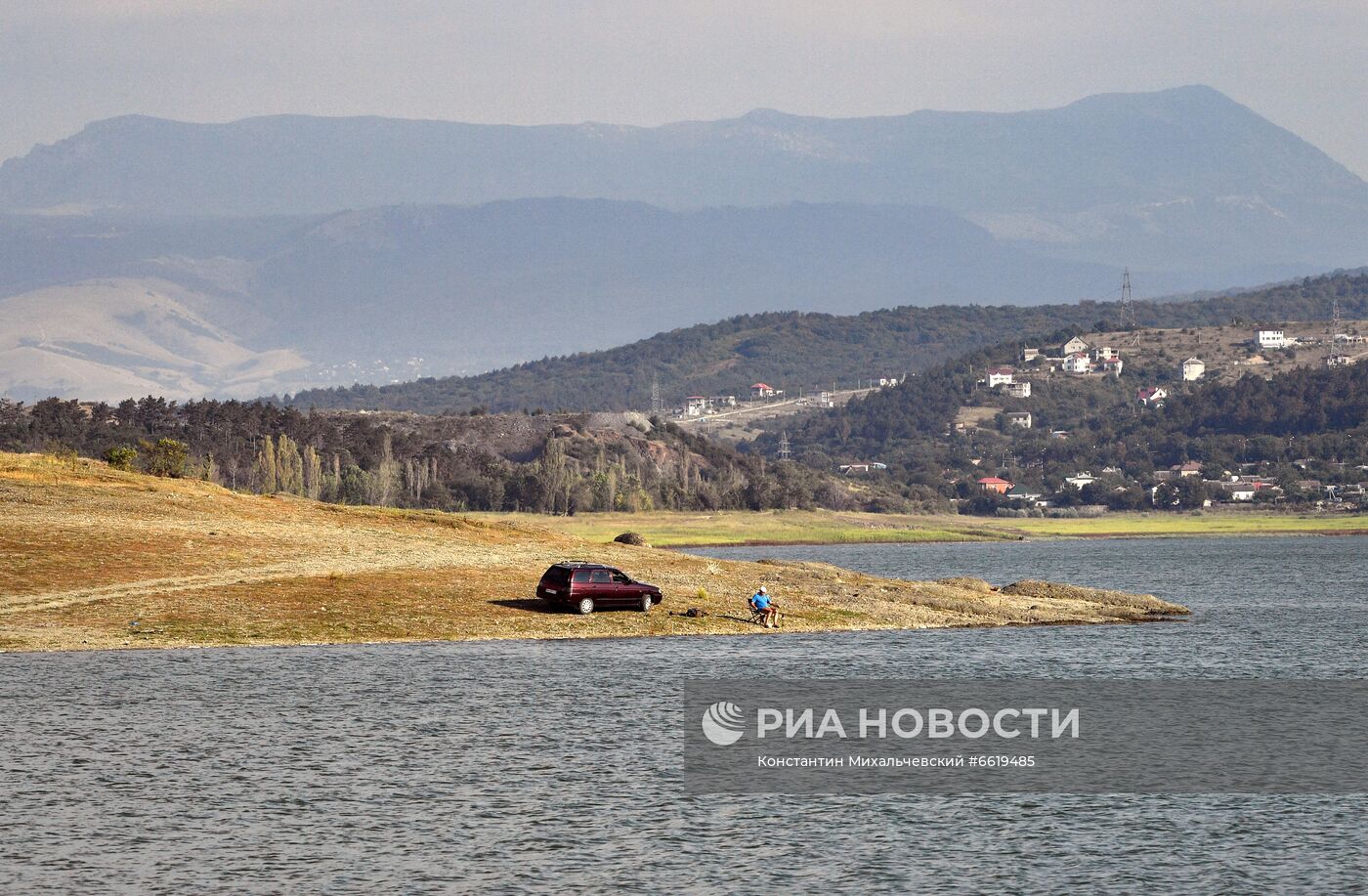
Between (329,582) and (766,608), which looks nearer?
(766,608)

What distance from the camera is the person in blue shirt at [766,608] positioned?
75938 millimetres

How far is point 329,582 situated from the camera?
78.2m

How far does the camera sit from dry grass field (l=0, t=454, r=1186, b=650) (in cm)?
7044

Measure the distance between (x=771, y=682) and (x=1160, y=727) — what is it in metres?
13.4

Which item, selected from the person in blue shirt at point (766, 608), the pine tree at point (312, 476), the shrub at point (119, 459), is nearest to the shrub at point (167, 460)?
the shrub at point (119, 459)

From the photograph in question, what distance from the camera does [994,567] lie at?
15350 cm

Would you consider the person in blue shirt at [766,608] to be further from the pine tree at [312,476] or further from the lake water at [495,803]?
the pine tree at [312,476]

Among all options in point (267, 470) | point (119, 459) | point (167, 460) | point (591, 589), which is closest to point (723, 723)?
point (591, 589)

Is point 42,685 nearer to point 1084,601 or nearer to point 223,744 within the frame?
point 223,744

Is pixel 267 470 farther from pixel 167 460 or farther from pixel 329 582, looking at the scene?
pixel 329 582

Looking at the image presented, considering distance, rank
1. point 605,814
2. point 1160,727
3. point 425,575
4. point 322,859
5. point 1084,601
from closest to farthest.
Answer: point 322,859 < point 605,814 < point 1160,727 < point 425,575 < point 1084,601

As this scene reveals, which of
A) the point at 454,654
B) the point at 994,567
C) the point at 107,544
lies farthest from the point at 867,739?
the point at 994,567

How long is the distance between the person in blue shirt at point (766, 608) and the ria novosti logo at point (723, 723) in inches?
823

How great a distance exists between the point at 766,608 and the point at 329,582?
64.7 ft
